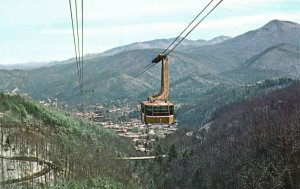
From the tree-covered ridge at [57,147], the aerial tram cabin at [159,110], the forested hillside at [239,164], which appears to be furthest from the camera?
the tree-covered ridge at [57,147]

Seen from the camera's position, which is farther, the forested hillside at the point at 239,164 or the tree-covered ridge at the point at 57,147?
the tree-covered ridge at the point at 57,147

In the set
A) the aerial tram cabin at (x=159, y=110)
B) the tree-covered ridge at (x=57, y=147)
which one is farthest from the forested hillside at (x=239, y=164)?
the aerial tram cabin at (x=159, y=110)

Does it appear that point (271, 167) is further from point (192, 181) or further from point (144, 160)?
point (144, 160)

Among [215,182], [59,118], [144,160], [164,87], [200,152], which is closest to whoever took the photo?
[164,87]

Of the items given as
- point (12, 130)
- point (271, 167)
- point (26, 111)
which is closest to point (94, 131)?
point (26, 111)

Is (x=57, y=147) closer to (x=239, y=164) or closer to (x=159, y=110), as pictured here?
(x=239, y=164)

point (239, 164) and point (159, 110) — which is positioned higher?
point (159, 110)

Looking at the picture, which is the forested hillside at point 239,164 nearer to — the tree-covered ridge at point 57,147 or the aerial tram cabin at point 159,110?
the tree-covered ridge at point 57,147

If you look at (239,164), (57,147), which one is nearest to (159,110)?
(239,164)
